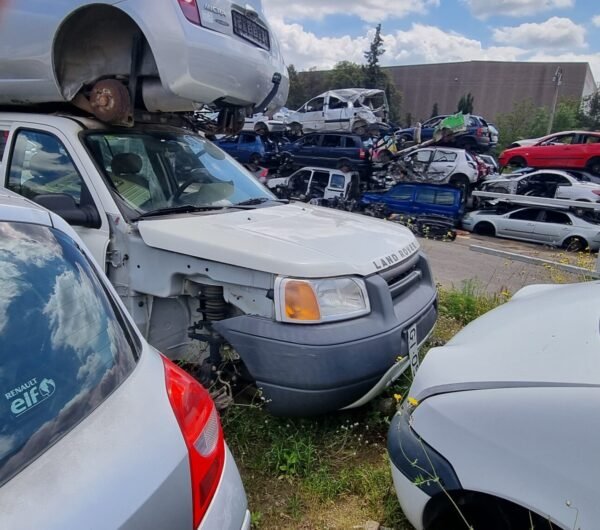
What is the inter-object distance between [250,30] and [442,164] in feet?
49.4

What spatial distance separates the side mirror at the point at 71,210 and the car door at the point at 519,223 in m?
14.6

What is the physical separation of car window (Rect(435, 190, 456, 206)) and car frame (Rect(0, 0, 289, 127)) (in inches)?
540

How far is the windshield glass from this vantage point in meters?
3.14

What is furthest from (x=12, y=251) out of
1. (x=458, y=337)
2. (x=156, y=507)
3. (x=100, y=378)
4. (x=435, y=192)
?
(x=435, y=192)

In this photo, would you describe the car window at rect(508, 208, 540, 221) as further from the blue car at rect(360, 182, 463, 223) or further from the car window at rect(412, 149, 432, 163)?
the car window at rect(412, 149, 432, 163)

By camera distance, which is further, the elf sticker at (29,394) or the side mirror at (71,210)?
the side mirror at (71,210)

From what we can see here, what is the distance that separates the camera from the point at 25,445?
1050 mm

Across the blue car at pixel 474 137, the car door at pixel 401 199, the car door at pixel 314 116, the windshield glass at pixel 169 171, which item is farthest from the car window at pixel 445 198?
the windshield glass at pixel 169 171

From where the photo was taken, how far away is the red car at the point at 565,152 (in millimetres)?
17609

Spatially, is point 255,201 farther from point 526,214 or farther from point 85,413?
point 526,214

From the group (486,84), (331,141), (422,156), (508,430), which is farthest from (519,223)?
(486,84)

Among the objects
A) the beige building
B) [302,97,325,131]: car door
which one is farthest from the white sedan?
the beige building

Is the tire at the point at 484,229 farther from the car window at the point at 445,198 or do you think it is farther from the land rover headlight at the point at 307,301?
the land rover headlight at the point at 307,301

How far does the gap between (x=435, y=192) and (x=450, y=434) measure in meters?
15.7
